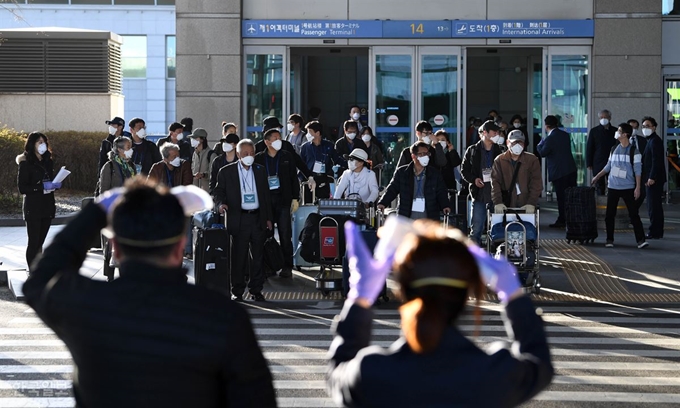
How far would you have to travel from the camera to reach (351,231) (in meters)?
3.15

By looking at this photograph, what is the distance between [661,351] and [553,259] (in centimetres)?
613

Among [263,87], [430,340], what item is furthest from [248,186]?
[263,87]

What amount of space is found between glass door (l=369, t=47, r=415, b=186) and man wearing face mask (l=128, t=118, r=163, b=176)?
8856 mm

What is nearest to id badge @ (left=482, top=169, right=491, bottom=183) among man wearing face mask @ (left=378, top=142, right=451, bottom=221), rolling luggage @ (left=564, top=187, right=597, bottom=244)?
man wearing face mask @ (left=378, top=142, right=451, bottom=221)

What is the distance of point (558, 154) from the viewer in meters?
19.8

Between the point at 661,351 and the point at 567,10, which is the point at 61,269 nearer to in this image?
the point at 661,351

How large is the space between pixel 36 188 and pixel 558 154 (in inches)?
382

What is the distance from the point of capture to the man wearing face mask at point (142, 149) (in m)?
16.4

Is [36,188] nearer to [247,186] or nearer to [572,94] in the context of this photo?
[247,186]

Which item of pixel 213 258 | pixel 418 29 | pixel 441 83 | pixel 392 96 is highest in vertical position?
pixel 418 29

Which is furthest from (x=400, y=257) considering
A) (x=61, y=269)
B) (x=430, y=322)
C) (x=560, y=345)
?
(x=560, y=345)

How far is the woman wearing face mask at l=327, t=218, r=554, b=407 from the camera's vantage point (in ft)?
9.57

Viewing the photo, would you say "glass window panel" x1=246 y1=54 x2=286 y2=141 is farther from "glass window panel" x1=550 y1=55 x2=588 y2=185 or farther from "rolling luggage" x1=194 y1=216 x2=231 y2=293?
"rolling luggage" x1=194 y1=216 x2=231 y2=293

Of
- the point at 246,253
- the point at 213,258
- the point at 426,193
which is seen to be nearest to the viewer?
the point at 213,258
